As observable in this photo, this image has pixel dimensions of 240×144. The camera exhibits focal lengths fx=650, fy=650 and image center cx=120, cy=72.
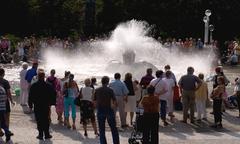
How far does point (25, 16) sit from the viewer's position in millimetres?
58531

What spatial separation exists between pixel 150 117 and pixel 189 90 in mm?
4442

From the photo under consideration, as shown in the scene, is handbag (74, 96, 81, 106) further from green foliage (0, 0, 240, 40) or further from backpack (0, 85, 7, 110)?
green foliage (0, 0, 240, 40)

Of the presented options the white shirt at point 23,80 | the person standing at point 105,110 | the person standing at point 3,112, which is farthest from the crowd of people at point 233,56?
the person standing at point 3,112

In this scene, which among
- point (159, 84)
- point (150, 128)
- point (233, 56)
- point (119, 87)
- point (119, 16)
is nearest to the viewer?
point (150, 128)

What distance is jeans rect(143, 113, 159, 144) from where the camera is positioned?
48.9 ft

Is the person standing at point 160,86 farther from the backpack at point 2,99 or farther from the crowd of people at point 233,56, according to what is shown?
the crowd of people at point 233,56

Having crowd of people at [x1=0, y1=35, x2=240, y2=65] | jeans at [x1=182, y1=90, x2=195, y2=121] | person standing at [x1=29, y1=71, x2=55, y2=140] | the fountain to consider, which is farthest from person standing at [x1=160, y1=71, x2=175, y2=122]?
crowd of people at [x1=0, y1=35, x2=240, y2=65]

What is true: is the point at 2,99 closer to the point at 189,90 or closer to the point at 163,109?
the point at 163,109

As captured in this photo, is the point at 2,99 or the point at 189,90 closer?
the point at 2,99

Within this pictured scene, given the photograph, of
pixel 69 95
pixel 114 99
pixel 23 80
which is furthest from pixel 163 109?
pixel 23 80

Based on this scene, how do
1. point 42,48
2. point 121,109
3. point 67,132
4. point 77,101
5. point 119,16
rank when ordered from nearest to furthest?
point 77,101, point 67,132, point 121,109, point 42,48, point 119,16

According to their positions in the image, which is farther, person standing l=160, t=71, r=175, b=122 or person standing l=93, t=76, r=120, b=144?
person standing l=160, t=71, r=175, b=122

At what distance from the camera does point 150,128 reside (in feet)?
48.9

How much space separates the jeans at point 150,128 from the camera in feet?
48.9
